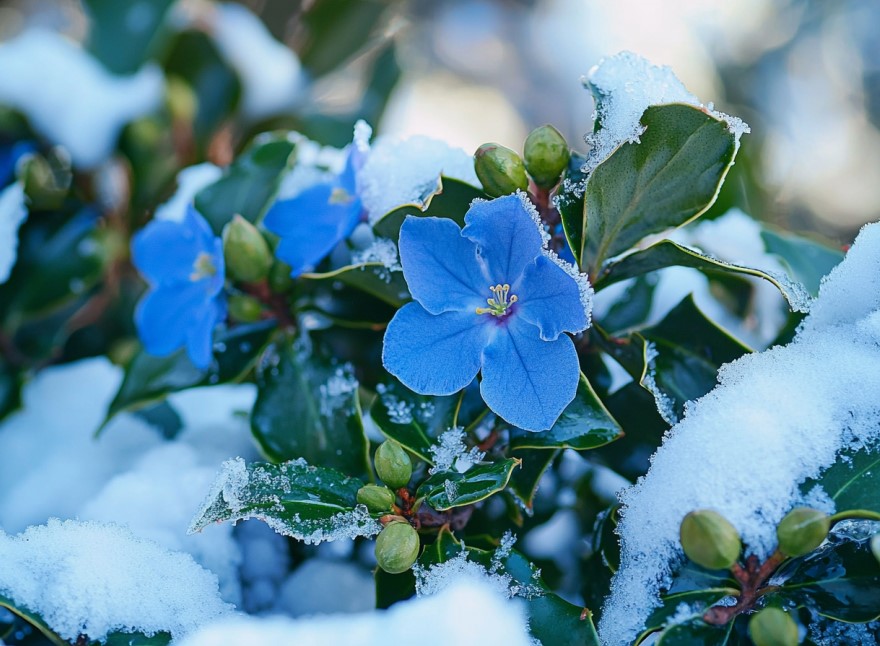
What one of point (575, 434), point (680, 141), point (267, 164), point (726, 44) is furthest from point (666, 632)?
point (726, 44)

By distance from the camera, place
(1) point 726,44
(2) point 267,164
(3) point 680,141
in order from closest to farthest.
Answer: (3) point 680,141 → (2) point 267,164 → (1) point 726,44

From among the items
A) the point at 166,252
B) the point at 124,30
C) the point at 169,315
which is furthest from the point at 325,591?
the point at 124,30

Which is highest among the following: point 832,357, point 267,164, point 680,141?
point 680,141

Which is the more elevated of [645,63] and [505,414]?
[645,63]

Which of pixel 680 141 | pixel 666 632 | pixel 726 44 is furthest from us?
pixel 726 44

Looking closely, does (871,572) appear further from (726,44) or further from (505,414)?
(726,44)

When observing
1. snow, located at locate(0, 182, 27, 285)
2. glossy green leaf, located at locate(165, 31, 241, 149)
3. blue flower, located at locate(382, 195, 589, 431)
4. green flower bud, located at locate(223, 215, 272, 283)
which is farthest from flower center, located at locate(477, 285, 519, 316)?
glossy green leaf, located at locate(165, 31, 241, 149)

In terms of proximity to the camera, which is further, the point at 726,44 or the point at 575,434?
the point at 726,44
